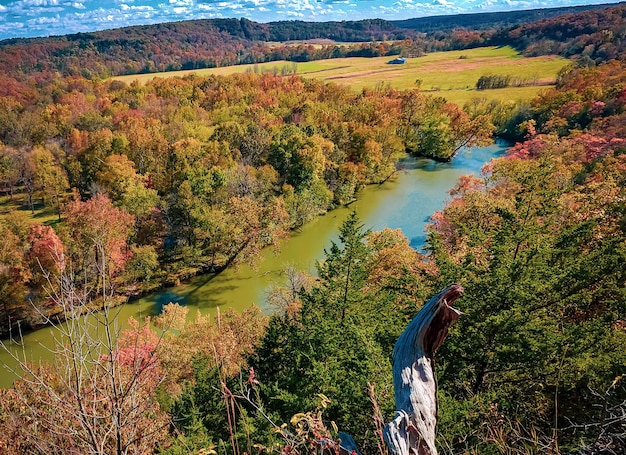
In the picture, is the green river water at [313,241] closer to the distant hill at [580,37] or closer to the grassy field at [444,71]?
the grassy field at [444,71]

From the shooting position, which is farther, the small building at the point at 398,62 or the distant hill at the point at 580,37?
the small building at the point at 398,62

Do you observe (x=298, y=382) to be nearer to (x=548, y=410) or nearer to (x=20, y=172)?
(x=548, y=410)

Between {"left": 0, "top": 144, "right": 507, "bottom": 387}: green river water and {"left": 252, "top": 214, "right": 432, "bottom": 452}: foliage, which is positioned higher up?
{"left": 252, "top": 214, "right": 432, "bottom": 452}: foliage

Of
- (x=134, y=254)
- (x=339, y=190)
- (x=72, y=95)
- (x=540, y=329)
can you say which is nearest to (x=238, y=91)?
(x=72, y=95)

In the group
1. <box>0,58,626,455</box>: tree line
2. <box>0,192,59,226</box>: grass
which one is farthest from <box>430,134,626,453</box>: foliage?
<box>0,192,59,226</box>: grass

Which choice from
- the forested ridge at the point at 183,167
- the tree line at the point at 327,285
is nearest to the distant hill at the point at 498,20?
the tree line at the point at 327,285

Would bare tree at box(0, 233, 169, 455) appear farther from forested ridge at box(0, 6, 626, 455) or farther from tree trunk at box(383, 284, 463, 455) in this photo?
tree trunk at box(383, 284, 463, 455)

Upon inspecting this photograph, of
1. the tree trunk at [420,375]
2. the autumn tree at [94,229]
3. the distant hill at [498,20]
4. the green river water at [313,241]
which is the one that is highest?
the distant hill at [498,20]
